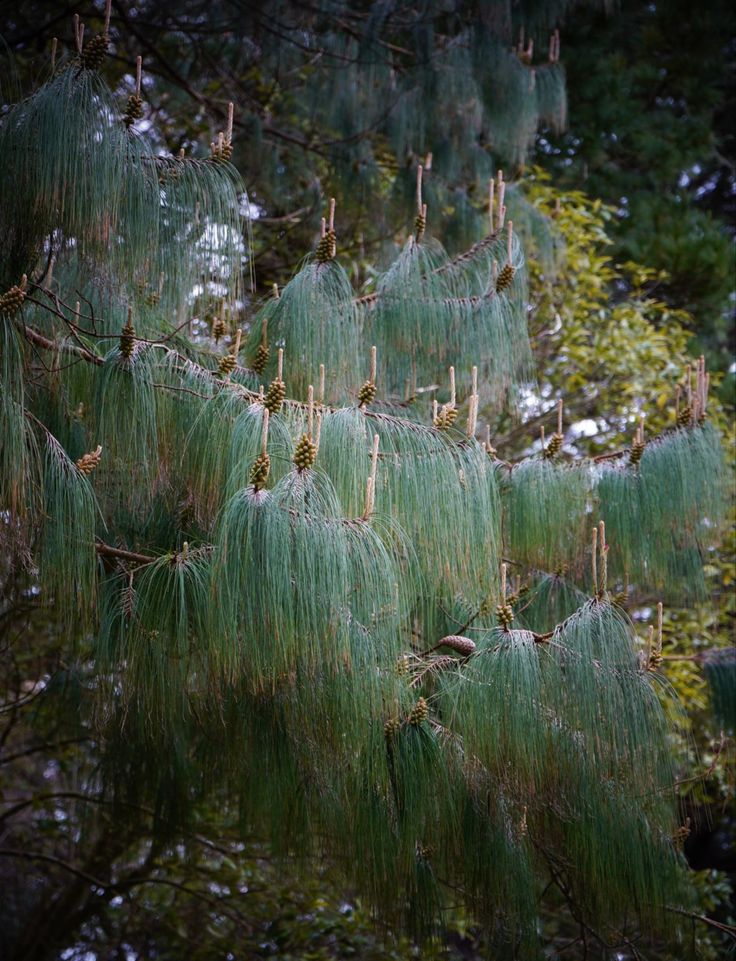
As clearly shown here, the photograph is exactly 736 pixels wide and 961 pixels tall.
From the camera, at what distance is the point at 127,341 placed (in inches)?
67.7

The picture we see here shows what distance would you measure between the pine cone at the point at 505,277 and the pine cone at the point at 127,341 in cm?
82

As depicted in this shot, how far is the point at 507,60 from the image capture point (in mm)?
3461

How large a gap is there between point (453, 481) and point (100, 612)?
0.64 metres

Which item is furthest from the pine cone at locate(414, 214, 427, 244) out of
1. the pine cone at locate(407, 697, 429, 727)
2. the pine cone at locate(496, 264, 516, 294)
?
the pine cone at locate(407, 697, 429, 727)

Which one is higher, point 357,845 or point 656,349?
point 656,349

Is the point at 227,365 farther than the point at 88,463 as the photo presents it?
Yes

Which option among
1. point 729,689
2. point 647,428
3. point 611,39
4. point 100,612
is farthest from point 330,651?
point 611,39

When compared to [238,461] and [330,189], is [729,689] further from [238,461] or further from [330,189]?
[330,189]

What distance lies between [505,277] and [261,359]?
0.56 m

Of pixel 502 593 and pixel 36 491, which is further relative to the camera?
pixel 502 593

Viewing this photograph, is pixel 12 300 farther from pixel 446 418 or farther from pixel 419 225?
pixel 419 225

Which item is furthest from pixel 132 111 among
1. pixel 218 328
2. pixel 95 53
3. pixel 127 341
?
pixel 218 328

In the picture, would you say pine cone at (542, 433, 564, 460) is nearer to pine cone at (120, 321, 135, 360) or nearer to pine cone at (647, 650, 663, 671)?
pine cone at (647, 650, 663, 671)

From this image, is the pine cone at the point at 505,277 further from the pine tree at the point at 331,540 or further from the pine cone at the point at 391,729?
the pine cone at the point at 391,729
